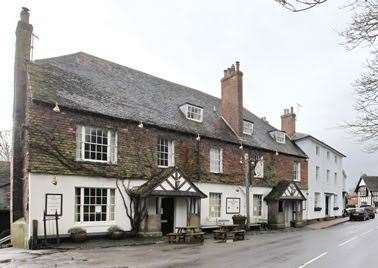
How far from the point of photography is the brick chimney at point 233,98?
35969 millimetres

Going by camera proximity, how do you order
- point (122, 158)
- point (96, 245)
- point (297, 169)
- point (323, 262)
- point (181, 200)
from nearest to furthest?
point (323, 262), point (96, 245), point (122, 158), point (181, 200), point (297, 169)

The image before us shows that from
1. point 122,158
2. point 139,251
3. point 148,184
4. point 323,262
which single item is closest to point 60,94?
point 122,158

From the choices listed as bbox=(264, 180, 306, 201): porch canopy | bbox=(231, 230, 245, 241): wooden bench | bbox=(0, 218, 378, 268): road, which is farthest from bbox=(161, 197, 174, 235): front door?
bbox=(264, 180, 306, 201): porch canopy

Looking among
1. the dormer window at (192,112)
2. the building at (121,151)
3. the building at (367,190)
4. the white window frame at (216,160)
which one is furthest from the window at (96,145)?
the building at (367,190)

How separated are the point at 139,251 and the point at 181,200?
8661 mm

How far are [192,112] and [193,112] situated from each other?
115 mm

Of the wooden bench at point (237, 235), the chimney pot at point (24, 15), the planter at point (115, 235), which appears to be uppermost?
the chimney pot at point (24, 15)

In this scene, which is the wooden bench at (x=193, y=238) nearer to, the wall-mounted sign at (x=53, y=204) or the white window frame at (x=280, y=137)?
the wall-mounted sign at (x=53, y=204)

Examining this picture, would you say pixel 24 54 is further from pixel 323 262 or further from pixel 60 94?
pixel 323 262

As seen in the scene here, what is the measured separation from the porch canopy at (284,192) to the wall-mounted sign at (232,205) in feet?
13.7

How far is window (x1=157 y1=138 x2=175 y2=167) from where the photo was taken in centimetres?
2766

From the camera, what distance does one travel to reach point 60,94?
2317 cm

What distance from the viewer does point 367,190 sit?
4387 inches

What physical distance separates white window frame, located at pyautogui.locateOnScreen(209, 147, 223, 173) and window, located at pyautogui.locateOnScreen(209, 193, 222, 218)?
161 centimetres
